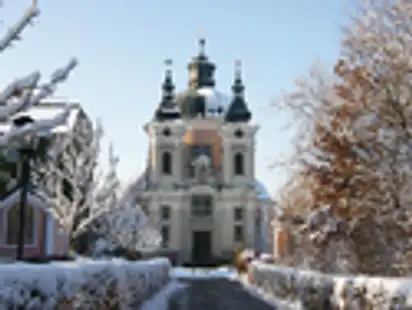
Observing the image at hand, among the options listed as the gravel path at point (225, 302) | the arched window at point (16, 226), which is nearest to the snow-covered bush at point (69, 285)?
the gravel path at point (225, 302)

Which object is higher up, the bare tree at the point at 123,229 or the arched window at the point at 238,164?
the arched window at the point at 238,164

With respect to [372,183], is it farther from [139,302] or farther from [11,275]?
[11,275]

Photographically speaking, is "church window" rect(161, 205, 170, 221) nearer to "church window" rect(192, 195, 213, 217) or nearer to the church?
the church

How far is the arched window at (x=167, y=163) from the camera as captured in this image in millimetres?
58650

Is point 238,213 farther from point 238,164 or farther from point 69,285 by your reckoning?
point 69,285

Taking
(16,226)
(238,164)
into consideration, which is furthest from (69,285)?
(238,164)

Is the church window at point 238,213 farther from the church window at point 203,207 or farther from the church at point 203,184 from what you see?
the church window at point 203,207

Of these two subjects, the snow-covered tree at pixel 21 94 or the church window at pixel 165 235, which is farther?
the church window at pixel 165 235

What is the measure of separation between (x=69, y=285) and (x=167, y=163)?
49127mm

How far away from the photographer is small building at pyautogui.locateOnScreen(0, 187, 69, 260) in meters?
30.7

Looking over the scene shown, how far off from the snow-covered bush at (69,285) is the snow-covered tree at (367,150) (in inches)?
248

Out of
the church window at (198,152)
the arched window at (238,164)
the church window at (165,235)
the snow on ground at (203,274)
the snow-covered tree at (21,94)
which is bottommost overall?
the snow on ground at (203,274)

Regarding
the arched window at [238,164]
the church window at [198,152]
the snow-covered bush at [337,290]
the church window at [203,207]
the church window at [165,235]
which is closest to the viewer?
the snow-covered bush at [337,290]

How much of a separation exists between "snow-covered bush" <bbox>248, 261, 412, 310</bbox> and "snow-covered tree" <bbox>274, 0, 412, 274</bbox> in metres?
1.73
